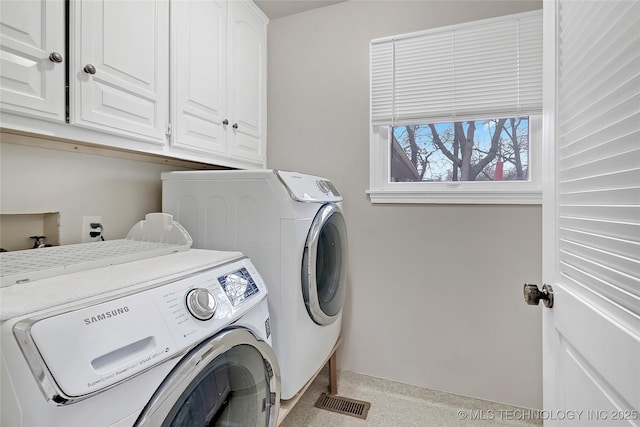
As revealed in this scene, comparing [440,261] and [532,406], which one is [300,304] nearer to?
[440,261]

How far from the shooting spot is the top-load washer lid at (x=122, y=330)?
0.48m

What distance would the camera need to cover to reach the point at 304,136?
2.12 m

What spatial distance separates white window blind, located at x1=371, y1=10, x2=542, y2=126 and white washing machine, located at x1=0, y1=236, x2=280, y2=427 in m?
1.44

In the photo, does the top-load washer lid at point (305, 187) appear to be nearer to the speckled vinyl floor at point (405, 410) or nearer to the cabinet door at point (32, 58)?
the cabinet door at point (32, 58)

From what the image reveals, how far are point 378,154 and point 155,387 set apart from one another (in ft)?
5.54

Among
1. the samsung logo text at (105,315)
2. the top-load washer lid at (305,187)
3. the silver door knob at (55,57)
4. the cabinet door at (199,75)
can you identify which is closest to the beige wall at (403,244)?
the top-load washer lid at (305,187)

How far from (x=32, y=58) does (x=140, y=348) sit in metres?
0.89

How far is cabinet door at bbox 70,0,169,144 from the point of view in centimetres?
99

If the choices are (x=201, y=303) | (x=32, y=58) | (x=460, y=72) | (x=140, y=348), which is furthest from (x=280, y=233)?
(x=460, y=72)

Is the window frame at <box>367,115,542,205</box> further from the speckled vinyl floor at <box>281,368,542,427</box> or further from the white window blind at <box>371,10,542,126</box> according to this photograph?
the speckled vinyl floor at <box>281,368,542,427</box>

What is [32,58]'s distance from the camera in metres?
0.87

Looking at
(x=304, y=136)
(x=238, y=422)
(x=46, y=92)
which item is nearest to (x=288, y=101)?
(x=304, y=136)

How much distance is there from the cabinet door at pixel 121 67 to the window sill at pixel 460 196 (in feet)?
4.12

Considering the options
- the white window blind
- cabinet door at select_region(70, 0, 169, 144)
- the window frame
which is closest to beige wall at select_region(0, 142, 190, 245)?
cabinet door at select_region(70, 0, 169, 144)
